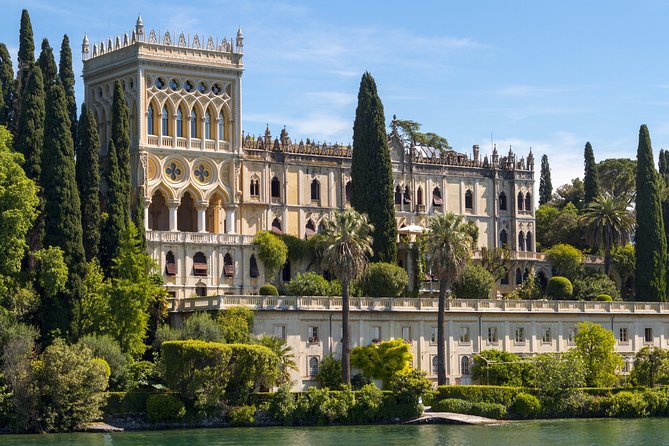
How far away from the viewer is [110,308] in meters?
→ 87.4

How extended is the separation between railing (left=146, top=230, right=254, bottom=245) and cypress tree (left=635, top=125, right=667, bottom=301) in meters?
24.9

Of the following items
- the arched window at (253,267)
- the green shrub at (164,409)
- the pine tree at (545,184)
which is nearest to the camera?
the green shrub at (164,409)

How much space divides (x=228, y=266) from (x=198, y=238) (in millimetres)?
2708

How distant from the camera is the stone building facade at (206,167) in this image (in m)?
104

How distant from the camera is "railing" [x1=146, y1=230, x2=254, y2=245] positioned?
102 metres

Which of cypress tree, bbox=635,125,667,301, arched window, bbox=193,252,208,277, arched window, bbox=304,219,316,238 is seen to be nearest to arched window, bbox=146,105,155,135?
arched window, bbox=193,252,208,277

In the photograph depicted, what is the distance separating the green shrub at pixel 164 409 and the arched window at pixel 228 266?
22.7 m

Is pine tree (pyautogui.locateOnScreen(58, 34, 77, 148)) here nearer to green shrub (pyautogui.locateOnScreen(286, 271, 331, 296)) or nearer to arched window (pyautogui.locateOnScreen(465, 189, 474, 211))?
green shrub (pyautogui.locateOnScreen(286, 271, 331, 296))

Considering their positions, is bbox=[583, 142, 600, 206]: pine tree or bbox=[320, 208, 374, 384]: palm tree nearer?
bbox=[320, 208, 374, 384]: palm tree

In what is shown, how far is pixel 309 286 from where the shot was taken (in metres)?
99.9

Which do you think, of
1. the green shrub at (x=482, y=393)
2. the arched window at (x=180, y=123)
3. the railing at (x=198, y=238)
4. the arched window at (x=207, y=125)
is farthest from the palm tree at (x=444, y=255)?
the arched window at (x=180, y=123)

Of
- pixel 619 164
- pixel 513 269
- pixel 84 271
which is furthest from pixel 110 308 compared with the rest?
pixel 619 164

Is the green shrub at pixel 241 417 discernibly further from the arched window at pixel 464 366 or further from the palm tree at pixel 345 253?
the arched window at pixel 464 366

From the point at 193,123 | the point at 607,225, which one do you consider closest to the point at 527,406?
the point at 193,123
